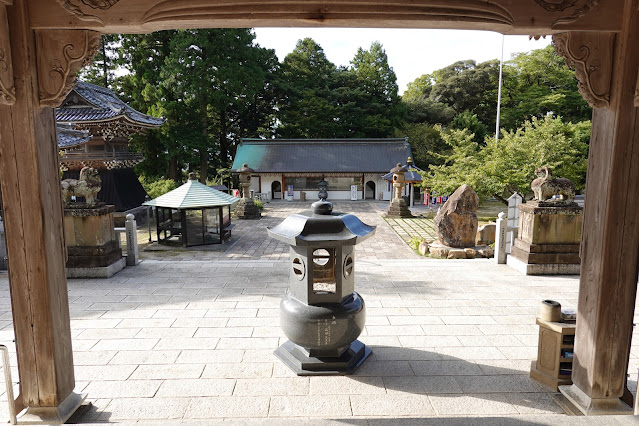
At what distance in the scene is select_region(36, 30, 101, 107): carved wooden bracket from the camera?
301cm

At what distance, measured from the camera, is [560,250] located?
7844 mm

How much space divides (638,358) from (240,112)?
3093cm

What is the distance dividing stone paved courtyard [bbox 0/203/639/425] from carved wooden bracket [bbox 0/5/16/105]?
271 centimetres

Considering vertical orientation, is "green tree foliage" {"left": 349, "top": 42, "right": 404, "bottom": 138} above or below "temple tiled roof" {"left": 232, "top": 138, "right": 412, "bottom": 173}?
above

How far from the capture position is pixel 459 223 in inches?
429

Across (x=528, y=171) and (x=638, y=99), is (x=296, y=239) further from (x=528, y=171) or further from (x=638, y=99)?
(x=528, y=171)

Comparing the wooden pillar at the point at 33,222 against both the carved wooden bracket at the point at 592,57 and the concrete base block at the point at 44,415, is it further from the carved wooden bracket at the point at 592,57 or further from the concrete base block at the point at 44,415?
the carved wooden bracket at the point at 592,57

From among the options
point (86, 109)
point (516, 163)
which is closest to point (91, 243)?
point (86, 109)

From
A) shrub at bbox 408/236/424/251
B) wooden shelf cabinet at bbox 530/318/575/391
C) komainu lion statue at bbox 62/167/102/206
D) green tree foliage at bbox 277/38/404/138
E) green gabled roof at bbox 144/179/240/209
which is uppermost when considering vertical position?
green tree foliage at bbox 277/38/404/138

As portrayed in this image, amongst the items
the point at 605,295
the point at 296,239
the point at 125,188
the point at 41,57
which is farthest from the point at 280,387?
the point at 125,188

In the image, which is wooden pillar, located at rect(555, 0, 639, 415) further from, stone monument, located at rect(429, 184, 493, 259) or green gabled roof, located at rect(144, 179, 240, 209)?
green gabled roof, located at rect(144, 179, 240, 209)

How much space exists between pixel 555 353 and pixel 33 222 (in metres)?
4.91

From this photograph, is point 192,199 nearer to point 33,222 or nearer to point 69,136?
point 69,136

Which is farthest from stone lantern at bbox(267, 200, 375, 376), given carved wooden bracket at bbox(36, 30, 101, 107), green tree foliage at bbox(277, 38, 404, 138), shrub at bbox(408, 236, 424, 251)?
green tree foliage at bbox(277, 38, 404, 138)
